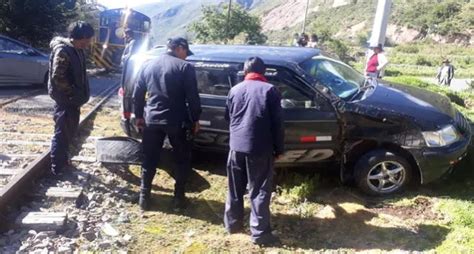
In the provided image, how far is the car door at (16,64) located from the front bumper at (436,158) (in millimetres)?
10328

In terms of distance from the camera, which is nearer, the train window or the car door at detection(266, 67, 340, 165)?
the car door at detection(266, 67, 340, 165)

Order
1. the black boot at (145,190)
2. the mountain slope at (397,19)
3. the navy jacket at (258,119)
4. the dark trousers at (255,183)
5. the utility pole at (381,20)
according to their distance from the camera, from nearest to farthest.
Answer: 1. the navy jacket at (258,119)
2. the dark trousers at (255,183)
3. the black boot at (145,190)
4. the utility pole at (381,20)
5. the mountain slope at (397,19)

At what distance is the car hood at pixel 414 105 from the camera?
4957 mm

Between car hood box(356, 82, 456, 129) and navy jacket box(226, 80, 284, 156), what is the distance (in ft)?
4.96

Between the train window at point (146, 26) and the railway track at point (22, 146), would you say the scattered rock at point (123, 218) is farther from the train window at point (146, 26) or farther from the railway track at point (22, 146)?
the train window at point (146, 26)

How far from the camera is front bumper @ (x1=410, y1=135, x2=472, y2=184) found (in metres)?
4.86

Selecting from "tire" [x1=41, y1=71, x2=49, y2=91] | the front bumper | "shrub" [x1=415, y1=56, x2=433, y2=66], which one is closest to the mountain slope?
"shrub" [x1=415, y1=56, x2=433, y2=66]

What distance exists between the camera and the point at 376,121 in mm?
5055

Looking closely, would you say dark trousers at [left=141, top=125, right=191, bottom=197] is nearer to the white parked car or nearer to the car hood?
the car hood

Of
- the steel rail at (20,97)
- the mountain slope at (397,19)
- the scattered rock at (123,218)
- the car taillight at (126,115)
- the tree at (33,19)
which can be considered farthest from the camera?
the mountain slope at (397,19)

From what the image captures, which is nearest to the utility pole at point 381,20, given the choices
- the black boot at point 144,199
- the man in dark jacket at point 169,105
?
the man in dark jacket at point 169,105

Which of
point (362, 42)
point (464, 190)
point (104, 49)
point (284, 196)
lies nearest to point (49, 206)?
point (284, 196)

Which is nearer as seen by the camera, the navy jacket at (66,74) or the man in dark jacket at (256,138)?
the man in dark jacket at (256,138)

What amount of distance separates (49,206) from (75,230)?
60 cm
